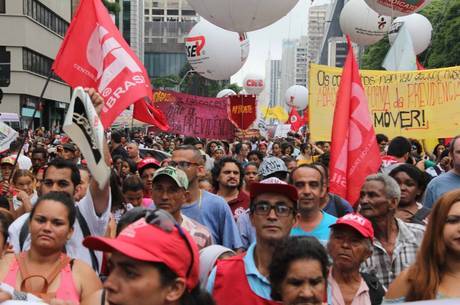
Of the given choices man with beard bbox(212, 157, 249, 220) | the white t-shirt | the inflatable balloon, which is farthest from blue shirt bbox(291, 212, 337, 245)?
the inflatable balloon

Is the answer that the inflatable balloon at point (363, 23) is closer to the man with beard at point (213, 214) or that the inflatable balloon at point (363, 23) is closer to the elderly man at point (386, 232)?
the man with beard at point (213, 214)

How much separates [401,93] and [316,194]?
5.15 m

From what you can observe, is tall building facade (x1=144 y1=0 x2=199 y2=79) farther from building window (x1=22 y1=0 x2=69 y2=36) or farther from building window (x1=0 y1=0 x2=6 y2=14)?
building window (x1=0 y1=0 x2=6 y2=14)

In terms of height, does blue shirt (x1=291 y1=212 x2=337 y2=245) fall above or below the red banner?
below


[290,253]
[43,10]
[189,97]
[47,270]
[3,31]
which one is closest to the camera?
[290,253]

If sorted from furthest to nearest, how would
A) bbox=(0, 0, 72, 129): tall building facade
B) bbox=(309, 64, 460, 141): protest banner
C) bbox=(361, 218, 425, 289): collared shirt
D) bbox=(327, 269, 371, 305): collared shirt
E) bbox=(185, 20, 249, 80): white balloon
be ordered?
1. bbox=(0, 0, 72, 129): tall building facade
2. bbox=(185, 20, 249, 80): white balloon
3. bbox=(309, 64, 460, 141): protest banner
4. bbox=(361, 218, 425, 289): collared shirt
5. bbox=(327, 269, 371, 305): collared shirt

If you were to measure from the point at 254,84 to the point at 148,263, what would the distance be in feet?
117

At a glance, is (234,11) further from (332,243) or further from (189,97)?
(332,243)

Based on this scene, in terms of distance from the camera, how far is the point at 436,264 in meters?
3.50

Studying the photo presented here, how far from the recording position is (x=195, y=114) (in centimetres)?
1523

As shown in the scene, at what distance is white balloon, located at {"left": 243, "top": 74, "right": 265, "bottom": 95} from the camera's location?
124ft

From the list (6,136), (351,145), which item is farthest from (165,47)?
(351,145)

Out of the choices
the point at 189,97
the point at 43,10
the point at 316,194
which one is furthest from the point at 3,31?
the point at 316,194

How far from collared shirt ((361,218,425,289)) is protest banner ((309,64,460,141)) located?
196 inches
